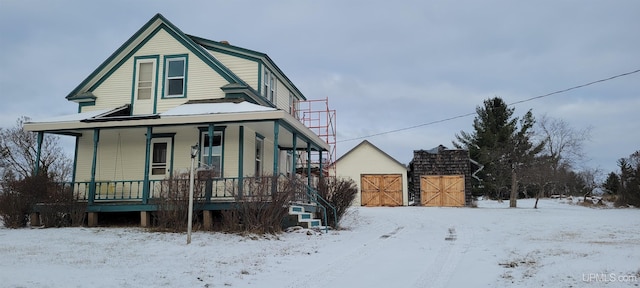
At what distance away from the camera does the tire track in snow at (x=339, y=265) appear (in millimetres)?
7309

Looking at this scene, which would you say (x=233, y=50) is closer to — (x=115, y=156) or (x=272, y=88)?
(x=272, y=88)

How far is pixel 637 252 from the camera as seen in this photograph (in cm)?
931

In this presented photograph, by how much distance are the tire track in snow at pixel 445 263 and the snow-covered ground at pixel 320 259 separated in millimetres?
16

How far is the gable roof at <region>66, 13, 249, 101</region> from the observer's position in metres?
17.7

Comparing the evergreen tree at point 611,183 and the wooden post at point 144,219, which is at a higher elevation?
the evergreen tree at point 611,183

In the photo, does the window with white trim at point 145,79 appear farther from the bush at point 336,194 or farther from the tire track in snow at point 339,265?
the tire track in snow at point 339,265

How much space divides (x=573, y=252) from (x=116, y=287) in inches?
320

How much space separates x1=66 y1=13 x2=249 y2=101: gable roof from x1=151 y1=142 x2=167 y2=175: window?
3285 mm

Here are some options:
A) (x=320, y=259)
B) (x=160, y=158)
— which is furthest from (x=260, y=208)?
(x=160, y=158)

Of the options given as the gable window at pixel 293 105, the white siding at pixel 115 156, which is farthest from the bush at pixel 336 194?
the gable window at pixel 293 105

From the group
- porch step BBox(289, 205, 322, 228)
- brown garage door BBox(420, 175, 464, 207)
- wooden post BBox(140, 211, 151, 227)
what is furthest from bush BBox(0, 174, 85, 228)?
brown garage door BBox(420, 175, 464, 207)

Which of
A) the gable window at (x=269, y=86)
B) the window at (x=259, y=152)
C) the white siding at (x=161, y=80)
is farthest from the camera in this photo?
the gable window at (x=269, y=86)

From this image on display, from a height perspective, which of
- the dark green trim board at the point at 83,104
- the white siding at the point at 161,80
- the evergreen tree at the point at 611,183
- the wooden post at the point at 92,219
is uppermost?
the white siding at the point at 161,80

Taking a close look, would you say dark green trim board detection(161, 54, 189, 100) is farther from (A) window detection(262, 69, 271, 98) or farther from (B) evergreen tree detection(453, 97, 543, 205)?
(B) evergreen tree detection(453, 97, 543, 205)
